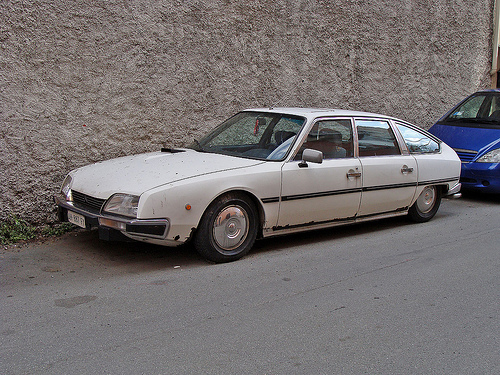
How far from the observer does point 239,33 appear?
8.18 m

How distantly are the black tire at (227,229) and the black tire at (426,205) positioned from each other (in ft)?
8.68

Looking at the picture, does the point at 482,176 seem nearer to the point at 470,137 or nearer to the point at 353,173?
the point at 470,137

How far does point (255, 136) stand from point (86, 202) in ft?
6.70

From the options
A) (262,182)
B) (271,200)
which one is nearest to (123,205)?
(262,182)

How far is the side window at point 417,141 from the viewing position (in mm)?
7070

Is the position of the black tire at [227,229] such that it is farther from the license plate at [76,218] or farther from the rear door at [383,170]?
the rear door at [383,170]

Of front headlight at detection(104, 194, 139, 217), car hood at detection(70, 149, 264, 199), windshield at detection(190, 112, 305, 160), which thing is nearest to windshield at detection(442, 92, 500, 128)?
windshield at detection(190, 112, 305, 160)

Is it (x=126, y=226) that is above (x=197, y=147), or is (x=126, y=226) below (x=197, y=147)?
below

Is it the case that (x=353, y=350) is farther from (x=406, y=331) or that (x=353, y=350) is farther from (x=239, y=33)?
(x=239, y=33)

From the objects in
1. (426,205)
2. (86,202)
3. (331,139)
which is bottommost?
(426,205)

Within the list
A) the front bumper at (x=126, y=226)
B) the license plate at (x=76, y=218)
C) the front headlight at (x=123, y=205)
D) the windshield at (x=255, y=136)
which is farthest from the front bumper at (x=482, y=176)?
the license plate at (x=76, y=218)

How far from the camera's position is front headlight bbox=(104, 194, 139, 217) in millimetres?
4922

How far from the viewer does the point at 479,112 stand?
963 centimetres

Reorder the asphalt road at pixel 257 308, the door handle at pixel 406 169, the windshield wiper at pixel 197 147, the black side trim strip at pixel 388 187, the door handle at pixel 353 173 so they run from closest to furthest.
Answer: the asphalt road at pixel 257 308
the door handle at pixel 353 173
the windshield wiper at pixel 197 147
the black side trim strip at pixel 388 187
the door handle at pixel 406 169
